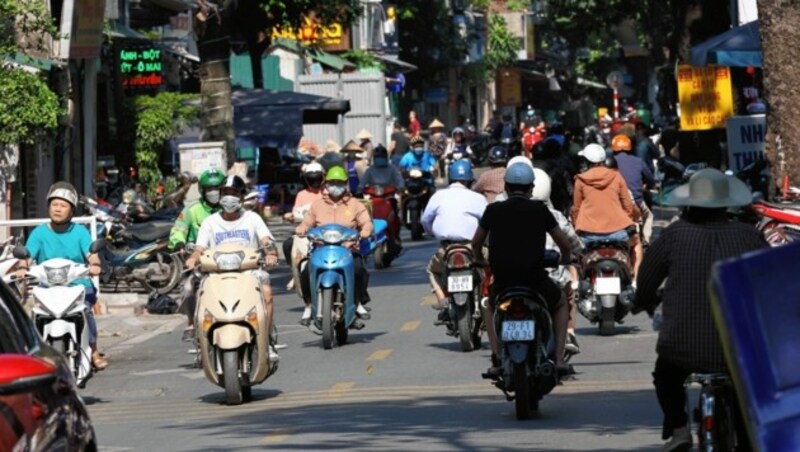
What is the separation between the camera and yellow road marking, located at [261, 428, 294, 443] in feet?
41.5

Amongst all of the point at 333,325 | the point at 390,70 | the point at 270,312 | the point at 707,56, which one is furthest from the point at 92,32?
the point at 390,70

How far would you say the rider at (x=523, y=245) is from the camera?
44.9ft

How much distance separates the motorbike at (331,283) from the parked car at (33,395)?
11.1 metres

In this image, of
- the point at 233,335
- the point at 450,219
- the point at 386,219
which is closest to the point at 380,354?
the point at 450,219

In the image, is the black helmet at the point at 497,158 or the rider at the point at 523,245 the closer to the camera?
the rider at the point at 523,245

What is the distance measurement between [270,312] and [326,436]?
9.73 ft

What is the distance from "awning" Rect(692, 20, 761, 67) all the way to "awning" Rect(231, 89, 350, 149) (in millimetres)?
22086

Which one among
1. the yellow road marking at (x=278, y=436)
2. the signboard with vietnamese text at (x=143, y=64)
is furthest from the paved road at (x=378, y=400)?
the signboard with vietnamese text at (x=143, y=64)

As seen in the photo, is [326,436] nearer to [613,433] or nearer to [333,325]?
[613,433]

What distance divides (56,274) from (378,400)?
8.69 feet

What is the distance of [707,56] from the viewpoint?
2450cm

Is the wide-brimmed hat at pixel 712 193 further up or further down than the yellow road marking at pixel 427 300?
further up

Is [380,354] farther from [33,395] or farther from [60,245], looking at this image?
[33,395]

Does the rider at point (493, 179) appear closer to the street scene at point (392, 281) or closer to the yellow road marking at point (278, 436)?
the street scene at point (392, 281)
